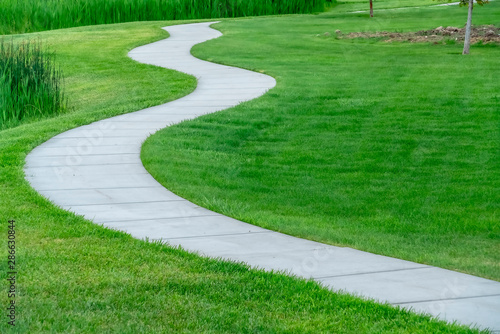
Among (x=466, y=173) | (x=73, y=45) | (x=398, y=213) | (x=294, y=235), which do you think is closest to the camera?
(x=294, y=235)

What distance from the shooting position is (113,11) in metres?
29.9

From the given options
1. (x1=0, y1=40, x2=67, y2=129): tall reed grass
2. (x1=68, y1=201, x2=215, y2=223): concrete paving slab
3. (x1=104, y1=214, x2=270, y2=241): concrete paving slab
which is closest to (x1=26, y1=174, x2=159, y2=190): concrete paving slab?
(x1=68, y1=201, x2=215, y2=223): concrete paving slab

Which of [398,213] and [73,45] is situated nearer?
[398,213]

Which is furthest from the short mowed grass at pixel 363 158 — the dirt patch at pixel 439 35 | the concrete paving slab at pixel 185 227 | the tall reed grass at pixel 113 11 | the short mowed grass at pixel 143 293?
the tall reed grass at pixel 113 11

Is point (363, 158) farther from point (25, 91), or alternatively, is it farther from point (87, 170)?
point (25, 91)

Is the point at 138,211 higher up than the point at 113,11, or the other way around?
the point at 138,211

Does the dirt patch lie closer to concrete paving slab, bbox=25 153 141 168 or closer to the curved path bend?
the curved path bend

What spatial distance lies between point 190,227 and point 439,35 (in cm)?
1701

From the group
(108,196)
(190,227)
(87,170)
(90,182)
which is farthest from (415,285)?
(87,170)

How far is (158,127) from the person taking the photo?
1038 centimetres

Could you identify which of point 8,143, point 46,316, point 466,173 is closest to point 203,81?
point 8,143

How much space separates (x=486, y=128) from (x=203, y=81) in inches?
232

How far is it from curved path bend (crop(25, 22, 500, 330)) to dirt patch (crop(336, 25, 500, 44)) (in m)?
11.5

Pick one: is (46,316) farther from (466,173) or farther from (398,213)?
(466,173)
